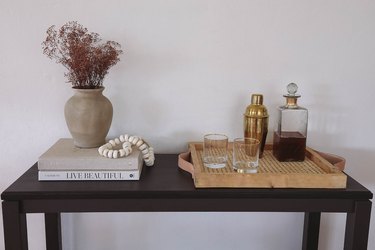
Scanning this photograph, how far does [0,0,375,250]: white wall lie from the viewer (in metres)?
1.29

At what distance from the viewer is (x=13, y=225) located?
3.28ft

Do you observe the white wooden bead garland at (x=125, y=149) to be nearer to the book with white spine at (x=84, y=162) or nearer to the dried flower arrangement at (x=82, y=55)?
the book with white spine at (x=84, y=162)

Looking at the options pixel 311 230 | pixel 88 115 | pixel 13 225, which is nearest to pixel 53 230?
pixel 13 225

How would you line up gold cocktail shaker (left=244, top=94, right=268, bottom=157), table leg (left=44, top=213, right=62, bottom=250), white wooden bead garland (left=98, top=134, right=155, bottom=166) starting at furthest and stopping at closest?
table leg (left=44, top=213, right=62, bottom=250) < gold cocktail shaker (left=244, top=94, right=268, bottom=157) < white wooden bead garland (left=98, top=134, right=155, bottom=166)

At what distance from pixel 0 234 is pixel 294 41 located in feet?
4.01

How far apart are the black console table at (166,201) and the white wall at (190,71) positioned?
35cm

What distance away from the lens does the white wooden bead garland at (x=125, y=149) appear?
111 cm

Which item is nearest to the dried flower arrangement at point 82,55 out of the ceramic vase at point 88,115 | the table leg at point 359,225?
the ceramic vase at point 88,115

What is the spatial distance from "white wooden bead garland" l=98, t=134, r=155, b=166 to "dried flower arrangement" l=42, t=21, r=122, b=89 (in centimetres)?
17

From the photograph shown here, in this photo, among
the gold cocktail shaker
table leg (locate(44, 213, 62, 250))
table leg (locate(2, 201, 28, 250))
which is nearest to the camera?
table leg (locate(2, 201, 28, 250))

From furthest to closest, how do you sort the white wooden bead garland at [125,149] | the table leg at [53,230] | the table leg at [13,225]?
the table leg at [53,230] → the white wooden bead garland at [125,149] → the table leg at [13,225]

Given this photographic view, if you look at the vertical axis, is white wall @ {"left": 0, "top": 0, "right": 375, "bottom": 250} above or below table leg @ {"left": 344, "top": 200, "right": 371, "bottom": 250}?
above

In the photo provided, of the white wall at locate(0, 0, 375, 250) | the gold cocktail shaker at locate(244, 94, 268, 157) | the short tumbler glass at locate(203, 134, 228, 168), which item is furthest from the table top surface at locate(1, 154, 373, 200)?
the white wall at locate(0, 0, 375, 250)

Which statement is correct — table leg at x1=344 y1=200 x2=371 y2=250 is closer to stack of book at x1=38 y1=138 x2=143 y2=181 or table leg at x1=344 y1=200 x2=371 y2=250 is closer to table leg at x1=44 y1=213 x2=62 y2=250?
stack of book at x1=38 y1=138 x2=143 y2=181
